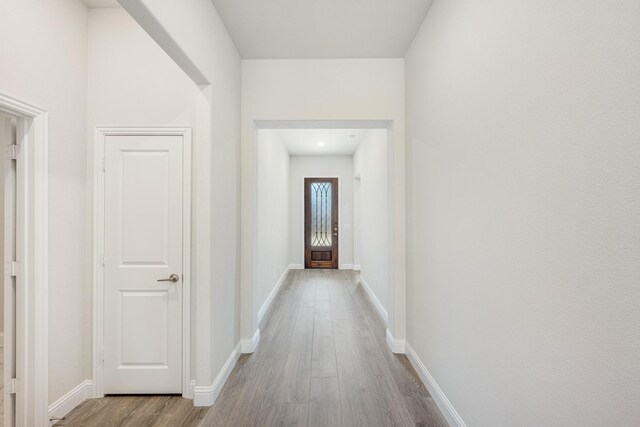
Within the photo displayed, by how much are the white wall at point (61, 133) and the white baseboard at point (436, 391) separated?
264 cm

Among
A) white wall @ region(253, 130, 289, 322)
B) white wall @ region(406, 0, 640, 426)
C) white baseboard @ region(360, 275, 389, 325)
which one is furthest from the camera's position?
white wall @ region(253, 130, 289, 322)

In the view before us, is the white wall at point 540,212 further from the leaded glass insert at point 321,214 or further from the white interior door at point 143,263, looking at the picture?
the leaded glass insert at point 321,214

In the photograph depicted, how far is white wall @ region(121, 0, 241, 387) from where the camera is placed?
188 centimetres

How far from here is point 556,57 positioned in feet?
3.68

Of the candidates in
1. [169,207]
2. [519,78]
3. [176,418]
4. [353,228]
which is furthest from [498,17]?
[353,228]

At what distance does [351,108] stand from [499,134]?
189cm

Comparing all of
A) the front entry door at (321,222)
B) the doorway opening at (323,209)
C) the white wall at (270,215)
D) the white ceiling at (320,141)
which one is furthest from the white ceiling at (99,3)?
the front entry door at (321,222)

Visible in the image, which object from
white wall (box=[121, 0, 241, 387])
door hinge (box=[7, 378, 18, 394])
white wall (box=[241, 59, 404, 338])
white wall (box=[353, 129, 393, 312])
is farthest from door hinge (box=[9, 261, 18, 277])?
white wall (box=[353, 129, 393, 312])

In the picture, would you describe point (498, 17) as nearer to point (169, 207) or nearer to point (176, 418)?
point (169, 207)

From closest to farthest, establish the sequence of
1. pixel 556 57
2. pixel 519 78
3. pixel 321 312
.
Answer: pixel 556 57 → pixel 519 78 → pixel 321 312

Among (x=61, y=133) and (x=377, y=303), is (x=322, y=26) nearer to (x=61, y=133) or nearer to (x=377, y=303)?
(x=61, y=133)

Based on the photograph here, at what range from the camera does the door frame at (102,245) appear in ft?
7.74

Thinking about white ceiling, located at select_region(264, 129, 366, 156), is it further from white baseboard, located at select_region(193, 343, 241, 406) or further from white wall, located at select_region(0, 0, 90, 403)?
white baseboard, located at select_region(193, 343, 241, 406)

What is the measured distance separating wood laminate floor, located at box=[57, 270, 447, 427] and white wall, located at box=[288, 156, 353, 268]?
4124 mm
